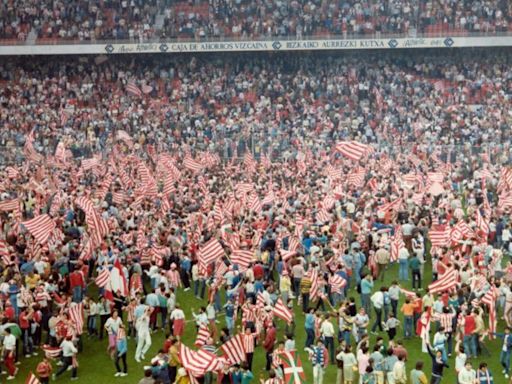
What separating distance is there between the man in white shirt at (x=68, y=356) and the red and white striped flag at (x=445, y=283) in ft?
23.6

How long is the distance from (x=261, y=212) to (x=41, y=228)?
642 cm

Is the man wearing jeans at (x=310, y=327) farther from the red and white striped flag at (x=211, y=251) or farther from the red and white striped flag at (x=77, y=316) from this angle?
the red and white striped flag at (x=77, y=316)

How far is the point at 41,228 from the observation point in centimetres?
2697

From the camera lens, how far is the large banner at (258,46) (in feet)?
165

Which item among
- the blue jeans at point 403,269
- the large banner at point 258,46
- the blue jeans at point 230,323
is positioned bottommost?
the blue jeans at point 403,269

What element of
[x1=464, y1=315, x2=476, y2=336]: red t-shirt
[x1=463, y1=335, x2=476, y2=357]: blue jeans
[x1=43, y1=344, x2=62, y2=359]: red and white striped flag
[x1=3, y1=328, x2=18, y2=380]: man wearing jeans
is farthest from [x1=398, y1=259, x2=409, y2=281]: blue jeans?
[x1=3, y1=328, x2=18, y2=380]: man wearing jeans

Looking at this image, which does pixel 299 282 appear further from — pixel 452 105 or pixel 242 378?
pixel 452 105

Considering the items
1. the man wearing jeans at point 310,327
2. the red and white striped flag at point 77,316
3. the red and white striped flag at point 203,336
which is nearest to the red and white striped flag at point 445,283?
the man wearing jeans at point 310,327

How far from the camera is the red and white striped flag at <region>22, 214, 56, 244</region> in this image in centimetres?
2681

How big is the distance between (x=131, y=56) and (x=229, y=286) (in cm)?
3223

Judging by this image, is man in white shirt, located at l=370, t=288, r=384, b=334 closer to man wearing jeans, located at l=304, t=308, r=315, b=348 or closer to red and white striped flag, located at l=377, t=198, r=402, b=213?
man wearing jeans, located at l=304, t=308, r=315, b=348

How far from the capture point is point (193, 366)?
61.4ft

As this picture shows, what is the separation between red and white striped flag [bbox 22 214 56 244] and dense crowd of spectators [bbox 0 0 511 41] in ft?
86.8

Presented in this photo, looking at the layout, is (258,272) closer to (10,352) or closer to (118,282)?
(118,282)
